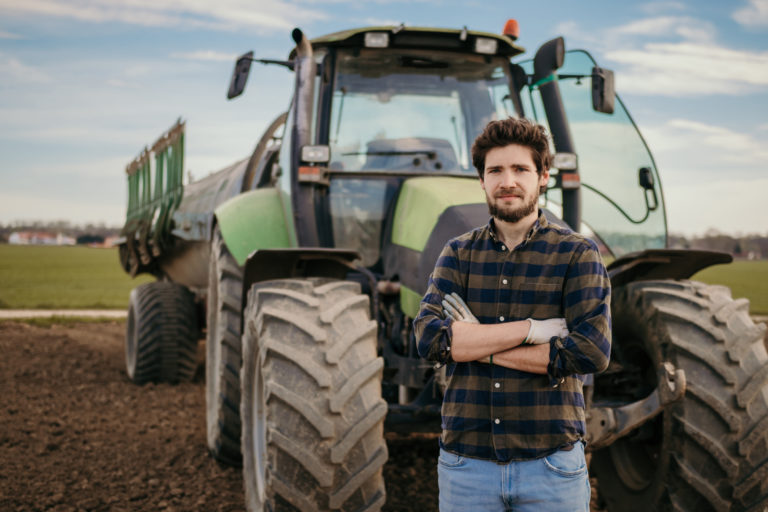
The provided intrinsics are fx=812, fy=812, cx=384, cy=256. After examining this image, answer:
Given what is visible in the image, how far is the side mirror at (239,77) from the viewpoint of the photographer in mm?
4684

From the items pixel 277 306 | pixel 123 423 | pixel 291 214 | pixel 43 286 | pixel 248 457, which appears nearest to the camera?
pixel 277 306

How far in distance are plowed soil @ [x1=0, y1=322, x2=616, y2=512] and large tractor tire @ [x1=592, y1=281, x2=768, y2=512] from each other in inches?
58.2

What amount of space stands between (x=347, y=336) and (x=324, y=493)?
0.65m

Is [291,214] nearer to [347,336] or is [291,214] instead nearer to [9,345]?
[347,336]

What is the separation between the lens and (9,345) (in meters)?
10.2

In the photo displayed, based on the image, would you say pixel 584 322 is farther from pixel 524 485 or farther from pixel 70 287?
pixel 70 287

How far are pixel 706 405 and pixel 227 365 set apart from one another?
2736 millimetres

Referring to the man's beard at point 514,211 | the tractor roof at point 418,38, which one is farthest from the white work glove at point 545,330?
the tractor roof at point 418,38

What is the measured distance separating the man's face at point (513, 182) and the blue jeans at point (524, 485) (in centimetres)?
71

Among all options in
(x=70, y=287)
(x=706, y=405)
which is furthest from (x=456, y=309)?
(x=70, y=287)

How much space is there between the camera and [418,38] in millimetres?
4648

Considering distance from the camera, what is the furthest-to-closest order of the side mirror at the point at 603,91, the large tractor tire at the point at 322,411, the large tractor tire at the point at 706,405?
the side mirror at the point at 603,91, the large tractor tire at the point at 706,405, the large tractor tire at the point at 322,411

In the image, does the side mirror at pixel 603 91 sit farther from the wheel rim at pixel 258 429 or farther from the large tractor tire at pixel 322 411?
the wheel rim at pixel 258 429

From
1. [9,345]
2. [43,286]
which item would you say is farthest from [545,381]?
[43,286]
